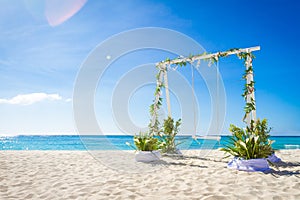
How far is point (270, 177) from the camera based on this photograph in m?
4.50

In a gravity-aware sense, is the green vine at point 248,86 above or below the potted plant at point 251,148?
above

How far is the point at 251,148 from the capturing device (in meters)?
5.48

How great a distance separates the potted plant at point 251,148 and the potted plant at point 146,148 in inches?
86.1

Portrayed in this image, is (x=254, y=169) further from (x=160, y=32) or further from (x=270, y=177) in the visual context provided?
(x=160, y=32)

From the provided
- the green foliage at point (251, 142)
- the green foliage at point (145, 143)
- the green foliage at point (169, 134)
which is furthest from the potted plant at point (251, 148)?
the green foliage at point (169, 134)

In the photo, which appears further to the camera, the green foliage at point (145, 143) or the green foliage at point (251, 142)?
the green foliage at point (145, 143)

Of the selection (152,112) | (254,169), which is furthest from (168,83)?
(254,169)

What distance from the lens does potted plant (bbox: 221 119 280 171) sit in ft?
17.0

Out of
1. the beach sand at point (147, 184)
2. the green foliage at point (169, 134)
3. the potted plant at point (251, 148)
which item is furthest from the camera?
the green foliage at point (169, 134)

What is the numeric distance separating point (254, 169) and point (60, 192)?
380 centimetres

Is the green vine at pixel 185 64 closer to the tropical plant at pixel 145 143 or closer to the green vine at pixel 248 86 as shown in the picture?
the green vine at pixel 248 86

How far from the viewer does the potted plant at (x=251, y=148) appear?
5184 millimetres

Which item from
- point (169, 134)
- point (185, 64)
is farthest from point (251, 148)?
point (185, 64)

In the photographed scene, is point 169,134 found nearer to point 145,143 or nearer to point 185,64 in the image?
point 145,143
